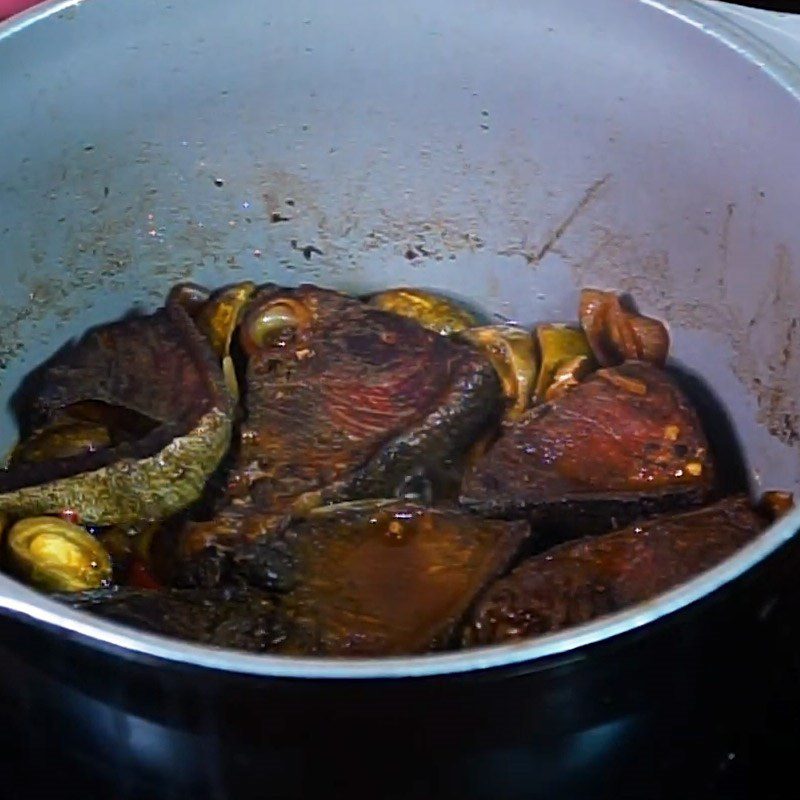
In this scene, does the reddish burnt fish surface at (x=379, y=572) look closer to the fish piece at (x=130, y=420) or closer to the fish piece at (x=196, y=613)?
the fish piece at (x=196, y=613)

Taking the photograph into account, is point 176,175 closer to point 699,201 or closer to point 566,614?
point 699,201

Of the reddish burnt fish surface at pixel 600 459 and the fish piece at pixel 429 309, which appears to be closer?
the reddish burnt fish surface at pixel 600 459

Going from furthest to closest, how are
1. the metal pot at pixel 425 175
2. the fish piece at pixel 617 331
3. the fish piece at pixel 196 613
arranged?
the fish piece at pixel 617 331
the metal pot at pixel 425 175
the fish piece at pixel 196 613

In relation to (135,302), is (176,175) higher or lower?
higher

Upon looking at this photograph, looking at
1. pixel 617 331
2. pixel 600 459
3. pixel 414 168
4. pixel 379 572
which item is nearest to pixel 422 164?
pixel 414 168

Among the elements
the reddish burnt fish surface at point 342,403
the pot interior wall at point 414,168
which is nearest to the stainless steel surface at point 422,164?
the pot interior wall at point 414,168

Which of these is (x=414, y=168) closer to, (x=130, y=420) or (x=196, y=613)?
(x=130, y=420)

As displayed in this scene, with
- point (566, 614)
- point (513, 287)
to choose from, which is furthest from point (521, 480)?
point (513, 287)
